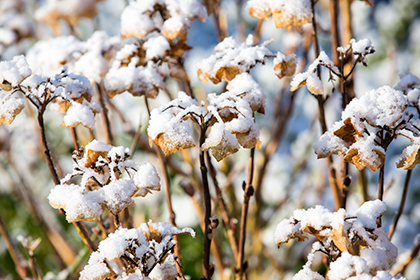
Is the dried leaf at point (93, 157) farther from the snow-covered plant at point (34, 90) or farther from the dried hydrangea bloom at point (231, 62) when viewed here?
the dried hydrangea bloom at point (231, 62)

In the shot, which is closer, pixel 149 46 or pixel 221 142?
pixel 221 142

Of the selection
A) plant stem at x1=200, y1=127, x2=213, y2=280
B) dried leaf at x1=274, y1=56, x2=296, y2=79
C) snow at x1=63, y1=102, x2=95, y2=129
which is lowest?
plant stem at x1=200, y1=127, x2=213, y2=280

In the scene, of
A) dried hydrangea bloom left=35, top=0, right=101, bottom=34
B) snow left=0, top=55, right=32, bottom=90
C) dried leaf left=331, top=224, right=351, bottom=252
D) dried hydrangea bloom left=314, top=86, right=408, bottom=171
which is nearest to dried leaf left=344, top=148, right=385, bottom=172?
dried hydrangea bloom left=314, top=86, right=408, bottom=171

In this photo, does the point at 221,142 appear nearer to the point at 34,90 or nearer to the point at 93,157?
the point at 93,157

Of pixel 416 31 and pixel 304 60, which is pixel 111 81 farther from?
pixel 416 31

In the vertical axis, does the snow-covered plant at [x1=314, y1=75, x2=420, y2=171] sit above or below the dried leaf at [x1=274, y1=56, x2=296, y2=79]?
below

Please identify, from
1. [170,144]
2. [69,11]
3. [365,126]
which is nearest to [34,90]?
[170,144]

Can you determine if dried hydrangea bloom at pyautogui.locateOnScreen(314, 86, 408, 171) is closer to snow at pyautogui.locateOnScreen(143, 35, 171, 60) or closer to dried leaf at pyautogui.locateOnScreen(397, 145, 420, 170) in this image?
dried leaf at pyautogui.locateOnScreen(397, 145, 420, 170)

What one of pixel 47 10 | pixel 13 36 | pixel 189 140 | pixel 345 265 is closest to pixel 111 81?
pixel 189 140
